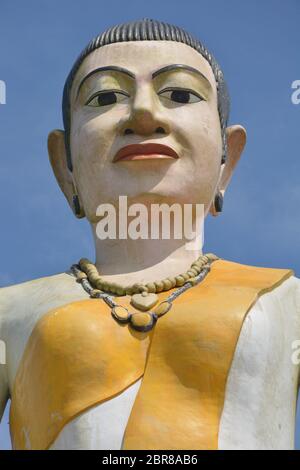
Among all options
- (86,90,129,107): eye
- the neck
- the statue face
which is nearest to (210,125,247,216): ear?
the statue face

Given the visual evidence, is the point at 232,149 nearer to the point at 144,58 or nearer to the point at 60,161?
the point at 144,58

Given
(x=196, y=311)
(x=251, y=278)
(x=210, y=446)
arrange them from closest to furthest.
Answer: (x=210, y=446)
(x=196, y=311)
(x=251, y=278)

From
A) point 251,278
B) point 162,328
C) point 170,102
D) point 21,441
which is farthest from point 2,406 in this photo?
point 170,102

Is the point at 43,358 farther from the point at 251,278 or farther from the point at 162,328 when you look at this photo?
the point at 251,278

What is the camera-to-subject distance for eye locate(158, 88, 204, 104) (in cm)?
755

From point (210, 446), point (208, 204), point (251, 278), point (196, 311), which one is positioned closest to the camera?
point (210, 446)

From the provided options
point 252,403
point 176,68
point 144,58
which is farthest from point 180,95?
point 252,403

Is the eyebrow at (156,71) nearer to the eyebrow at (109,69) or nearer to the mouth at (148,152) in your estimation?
the eyebrow at (109,69)

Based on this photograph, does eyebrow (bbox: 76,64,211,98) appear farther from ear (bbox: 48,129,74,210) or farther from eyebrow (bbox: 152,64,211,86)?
ear (bbox: 48,129,74,210)

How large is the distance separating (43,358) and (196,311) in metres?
0.97

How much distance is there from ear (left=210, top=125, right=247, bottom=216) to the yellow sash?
1425mm

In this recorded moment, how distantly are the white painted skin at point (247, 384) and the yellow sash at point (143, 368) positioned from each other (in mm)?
60

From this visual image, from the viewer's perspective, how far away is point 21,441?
22.5 ft

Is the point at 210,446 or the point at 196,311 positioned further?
the point at 196,311
